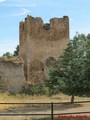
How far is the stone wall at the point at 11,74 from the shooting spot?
4431 cm

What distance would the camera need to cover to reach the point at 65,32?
55719 mm

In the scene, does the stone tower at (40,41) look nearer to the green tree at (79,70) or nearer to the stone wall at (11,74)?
the stone wall at (11,74)

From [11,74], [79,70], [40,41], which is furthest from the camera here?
[40,41]

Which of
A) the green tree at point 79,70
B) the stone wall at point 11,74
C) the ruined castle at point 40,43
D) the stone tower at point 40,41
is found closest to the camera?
the green tree at point 79,70

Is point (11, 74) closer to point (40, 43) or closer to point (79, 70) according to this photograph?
point (40, 43)

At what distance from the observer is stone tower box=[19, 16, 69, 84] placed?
177 feet

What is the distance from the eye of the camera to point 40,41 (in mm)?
54844

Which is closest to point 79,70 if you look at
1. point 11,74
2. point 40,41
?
point 11,74

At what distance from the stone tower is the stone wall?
25.4 feet

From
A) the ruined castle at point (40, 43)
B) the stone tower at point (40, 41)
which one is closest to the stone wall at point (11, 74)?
the ruined castle at point (40, 43)

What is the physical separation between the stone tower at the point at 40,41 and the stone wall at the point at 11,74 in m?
7.73

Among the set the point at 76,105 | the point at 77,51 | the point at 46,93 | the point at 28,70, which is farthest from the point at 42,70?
the point at 77,51

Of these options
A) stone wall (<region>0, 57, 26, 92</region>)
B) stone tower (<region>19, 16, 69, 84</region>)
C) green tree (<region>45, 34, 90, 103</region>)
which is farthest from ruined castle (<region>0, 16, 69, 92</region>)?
green tree (<region>45, 34, 90, 103</region>)

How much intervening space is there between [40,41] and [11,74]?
10941 mm
